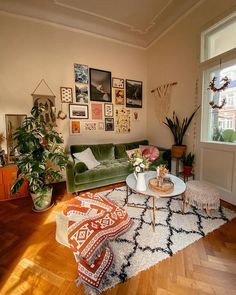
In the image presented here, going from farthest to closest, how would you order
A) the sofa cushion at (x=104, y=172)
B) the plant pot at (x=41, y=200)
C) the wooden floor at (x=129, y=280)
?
the sofa cushion at (x=104, y=172) → the plant pot at (x=41, y=200) → the wooden floor at (x=129, y=280)

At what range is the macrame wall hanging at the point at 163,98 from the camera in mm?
3779

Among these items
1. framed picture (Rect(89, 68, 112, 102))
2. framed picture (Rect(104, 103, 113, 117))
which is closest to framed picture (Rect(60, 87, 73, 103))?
framed picture (Rect(89, 68, 112, 102))

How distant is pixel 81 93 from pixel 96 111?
522 millimetres

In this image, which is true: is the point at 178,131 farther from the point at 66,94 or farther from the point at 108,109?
the point at 66,94

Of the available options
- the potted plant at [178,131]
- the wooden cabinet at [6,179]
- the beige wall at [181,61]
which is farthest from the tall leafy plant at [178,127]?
the wooden cabinet at [6,179]

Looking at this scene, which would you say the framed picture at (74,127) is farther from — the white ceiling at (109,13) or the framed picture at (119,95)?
the white ceiling at (109,13)

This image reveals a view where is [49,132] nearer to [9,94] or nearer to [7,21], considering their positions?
[9,94]

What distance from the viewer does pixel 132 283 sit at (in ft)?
4.28

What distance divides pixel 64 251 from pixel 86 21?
4.12 m

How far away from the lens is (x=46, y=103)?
10.9 feet

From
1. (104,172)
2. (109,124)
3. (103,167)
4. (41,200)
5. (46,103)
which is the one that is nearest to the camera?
(41,200)

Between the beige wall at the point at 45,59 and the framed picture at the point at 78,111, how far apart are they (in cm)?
14

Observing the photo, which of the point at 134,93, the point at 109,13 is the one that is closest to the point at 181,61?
the point at 134,93

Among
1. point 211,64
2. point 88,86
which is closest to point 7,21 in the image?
point 88,86
